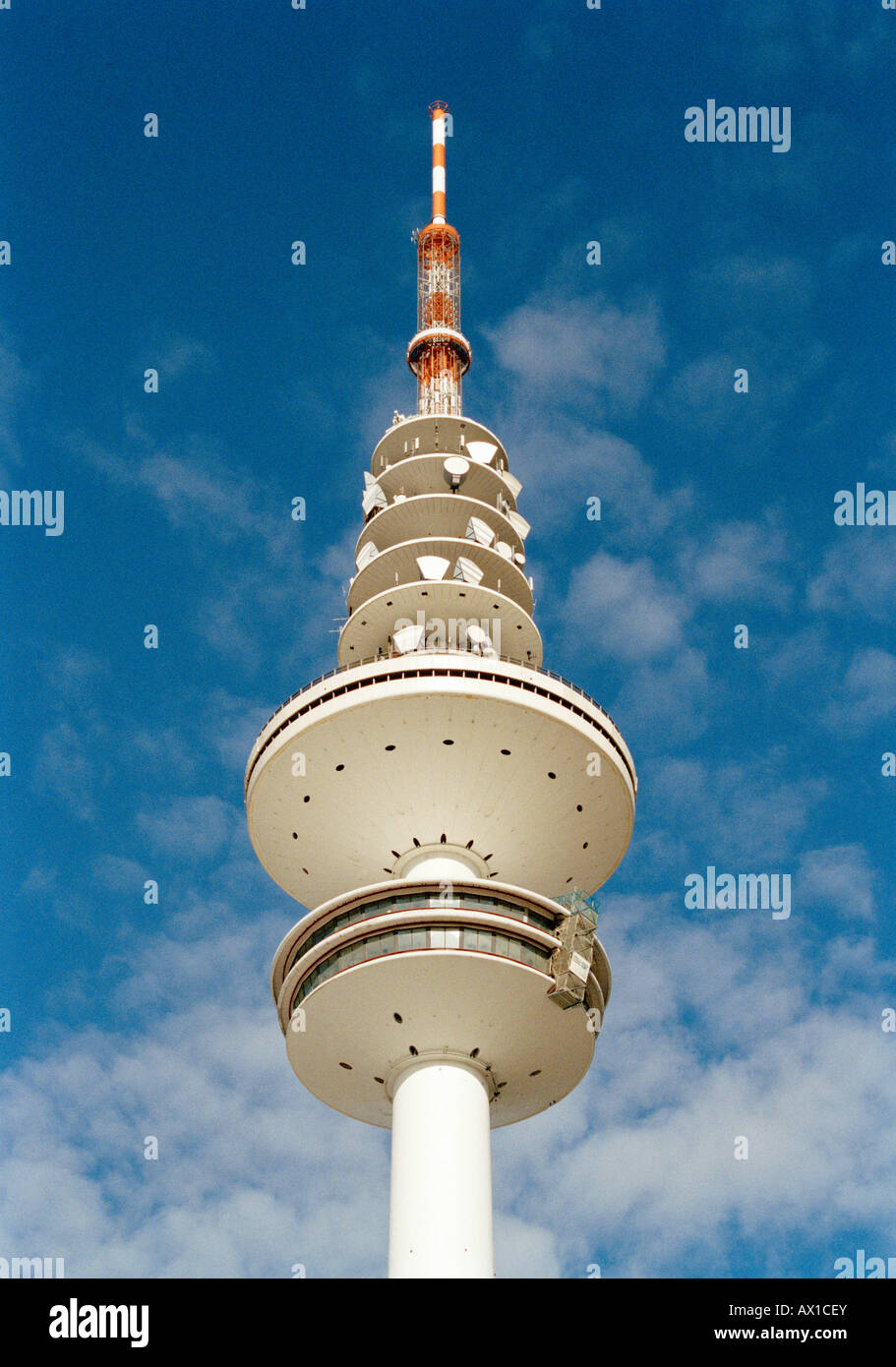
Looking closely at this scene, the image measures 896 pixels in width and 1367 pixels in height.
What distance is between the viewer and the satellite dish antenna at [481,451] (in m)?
54.8

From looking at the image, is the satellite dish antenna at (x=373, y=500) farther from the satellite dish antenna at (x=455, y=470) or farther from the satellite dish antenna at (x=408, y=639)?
the satellite dish antenna at (x=408, y=639)

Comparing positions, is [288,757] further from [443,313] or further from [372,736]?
[443,313]

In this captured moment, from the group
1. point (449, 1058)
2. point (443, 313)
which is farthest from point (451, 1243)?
point (443, 313)

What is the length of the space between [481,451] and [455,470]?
2602mm

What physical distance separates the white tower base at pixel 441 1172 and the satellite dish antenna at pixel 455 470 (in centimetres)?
2461

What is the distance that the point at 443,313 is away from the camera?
62.7 m

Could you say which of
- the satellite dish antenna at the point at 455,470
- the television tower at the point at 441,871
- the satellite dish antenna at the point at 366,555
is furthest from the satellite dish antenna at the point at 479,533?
the satellite dish antenna at the point at 366,555

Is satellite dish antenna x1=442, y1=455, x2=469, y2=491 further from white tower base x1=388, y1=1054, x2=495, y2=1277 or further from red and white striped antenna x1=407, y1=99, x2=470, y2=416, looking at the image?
white tower base x1=388, y1=1054, x2=495, y2=1277

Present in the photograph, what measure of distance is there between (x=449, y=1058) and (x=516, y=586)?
66.5 ft

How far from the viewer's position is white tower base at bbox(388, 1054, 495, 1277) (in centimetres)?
3312

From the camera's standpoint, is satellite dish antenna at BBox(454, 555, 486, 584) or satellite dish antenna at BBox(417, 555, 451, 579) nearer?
satellite dish antenna at BBox(454, 555, 486, 584)

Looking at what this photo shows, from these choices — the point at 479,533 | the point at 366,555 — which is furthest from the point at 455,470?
the point at 366,555

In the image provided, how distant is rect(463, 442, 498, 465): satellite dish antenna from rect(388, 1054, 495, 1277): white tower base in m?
26.5

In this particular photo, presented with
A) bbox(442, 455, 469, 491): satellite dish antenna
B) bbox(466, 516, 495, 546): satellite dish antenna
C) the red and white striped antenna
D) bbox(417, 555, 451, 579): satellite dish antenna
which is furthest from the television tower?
the red and white striped antenna
